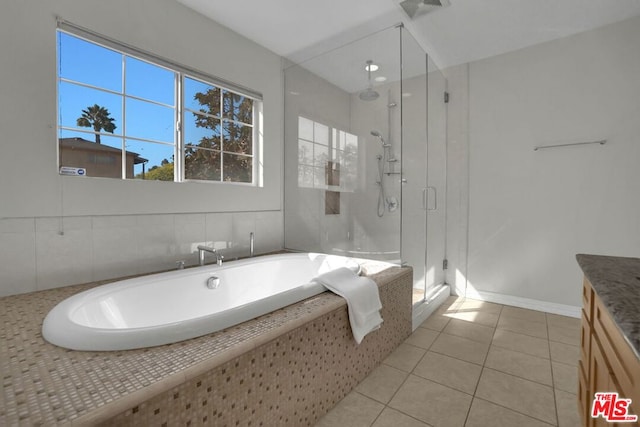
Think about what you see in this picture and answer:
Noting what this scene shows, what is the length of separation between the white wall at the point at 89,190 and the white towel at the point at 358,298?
1.16 m

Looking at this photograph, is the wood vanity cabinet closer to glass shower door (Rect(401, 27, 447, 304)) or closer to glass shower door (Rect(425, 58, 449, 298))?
glass shower door (Rect(401, 27, 447, 304))

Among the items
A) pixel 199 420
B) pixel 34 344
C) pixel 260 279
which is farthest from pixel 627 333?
pixel 260 279

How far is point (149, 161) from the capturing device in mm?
2158

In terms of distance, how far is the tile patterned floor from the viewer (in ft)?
4.87

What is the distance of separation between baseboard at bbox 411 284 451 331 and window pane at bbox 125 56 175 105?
8.41 feet

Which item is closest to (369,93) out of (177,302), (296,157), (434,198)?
(296,157)

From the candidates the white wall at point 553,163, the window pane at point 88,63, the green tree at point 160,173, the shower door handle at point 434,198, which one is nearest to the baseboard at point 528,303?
the white wall at point 553,163

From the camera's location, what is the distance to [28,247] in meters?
1.62

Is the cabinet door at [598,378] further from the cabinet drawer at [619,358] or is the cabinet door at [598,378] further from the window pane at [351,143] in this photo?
the window pane at [351,143]

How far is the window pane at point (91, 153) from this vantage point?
1775 mm

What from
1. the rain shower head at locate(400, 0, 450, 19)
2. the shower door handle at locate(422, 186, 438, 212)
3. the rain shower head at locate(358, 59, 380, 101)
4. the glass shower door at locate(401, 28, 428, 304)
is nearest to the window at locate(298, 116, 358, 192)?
the rain shower head at locate(358, 59, 380, 101)

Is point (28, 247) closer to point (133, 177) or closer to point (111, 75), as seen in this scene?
point (133, 177)

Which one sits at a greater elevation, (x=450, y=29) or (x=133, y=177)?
(x=450, y=29)

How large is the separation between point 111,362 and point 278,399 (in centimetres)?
63
